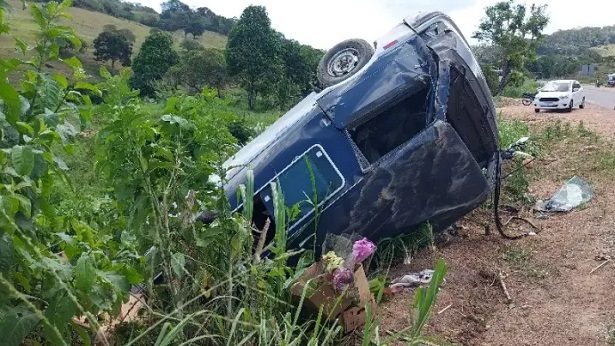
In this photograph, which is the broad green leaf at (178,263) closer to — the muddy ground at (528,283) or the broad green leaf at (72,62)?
the broad green leaf at (72,62)

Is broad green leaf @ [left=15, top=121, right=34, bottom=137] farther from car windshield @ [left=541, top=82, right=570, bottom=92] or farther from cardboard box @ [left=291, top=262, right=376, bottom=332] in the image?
car windshield @ [left=541, top=82, right=570, bottom=92]

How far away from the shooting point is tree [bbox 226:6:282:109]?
1335 inches

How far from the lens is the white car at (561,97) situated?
1970cm

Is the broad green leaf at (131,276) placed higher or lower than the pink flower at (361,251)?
higher

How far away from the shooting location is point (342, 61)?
5.06 m

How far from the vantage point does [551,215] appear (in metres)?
6.50

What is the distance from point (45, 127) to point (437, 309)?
2797 mm

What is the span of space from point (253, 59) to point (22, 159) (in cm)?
3283

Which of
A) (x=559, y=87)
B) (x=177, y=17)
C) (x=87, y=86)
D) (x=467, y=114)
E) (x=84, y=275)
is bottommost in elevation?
(x=559, y=87)

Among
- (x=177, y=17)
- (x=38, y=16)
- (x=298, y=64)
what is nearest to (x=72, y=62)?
(x=38, y=16)

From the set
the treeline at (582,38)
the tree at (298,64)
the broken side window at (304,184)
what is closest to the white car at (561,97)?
the tree at (298,64)

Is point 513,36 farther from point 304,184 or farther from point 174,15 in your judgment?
point 174,15

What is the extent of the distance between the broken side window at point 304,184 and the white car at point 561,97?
17302 mm

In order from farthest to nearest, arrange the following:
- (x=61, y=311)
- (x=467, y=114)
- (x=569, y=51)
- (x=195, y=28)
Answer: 1. (x=569, y=51)
2. (x=195, y=28)
3. (x=467, y=114)
4. (x=61, y=311)
